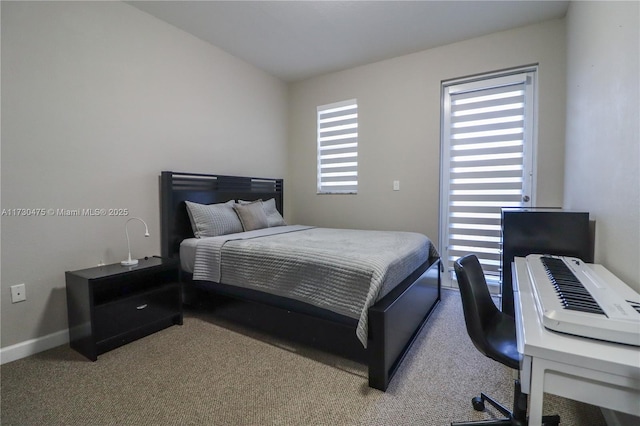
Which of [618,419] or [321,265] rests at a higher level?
[321,265]

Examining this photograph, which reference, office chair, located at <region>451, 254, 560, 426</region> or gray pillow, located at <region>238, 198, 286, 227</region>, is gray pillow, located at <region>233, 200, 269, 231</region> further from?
office chair, located at <region>451, 254, 560, 426</region>

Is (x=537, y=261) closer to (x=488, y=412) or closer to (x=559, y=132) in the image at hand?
(x=488, y=412)

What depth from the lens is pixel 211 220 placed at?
9.54 ft

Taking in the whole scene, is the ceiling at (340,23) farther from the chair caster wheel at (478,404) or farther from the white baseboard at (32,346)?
the chair caster wheel at (478,404)

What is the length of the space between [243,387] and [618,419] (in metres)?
1.80

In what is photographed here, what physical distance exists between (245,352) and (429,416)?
1.23 metres

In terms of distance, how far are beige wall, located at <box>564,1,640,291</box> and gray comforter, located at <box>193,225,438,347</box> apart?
3.66 ft

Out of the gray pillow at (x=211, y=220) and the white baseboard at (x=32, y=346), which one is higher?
the gray pillow at (x=211, y=220)

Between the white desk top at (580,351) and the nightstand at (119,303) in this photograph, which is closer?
the white desk top at (580,351)

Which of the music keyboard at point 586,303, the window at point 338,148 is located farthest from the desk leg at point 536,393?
the window at point 338,148

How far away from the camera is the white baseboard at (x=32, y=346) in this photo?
197 centimetres

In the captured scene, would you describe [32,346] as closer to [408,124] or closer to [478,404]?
[478,404]

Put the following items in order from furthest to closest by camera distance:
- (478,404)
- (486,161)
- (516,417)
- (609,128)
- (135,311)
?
(486,161) < (135,311) < (609,128) < (478,404) < (516,417)

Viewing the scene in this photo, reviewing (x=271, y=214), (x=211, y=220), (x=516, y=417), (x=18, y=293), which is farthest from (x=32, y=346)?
(x=516, y=417)
